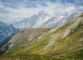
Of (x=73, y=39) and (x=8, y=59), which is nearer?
(x=8, y=59)

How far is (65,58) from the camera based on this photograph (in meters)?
112

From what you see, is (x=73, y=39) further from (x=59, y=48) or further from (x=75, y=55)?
(x=75, y=55)

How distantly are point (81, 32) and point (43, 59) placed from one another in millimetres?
87899

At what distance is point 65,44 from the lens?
184 meters

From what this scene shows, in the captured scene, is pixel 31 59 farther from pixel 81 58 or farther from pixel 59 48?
pixel 59 48

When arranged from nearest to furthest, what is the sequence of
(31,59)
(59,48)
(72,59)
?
(72,59)
(31,59)
(59,48)

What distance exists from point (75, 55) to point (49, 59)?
20.3 meters

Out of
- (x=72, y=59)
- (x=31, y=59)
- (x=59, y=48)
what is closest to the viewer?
(x=72, y=59)

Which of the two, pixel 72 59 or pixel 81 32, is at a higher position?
pixel 81 32

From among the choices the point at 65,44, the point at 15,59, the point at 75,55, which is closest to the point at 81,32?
the point at 65,44

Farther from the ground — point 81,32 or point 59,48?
point 81,32

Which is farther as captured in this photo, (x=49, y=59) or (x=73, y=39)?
(x=73, y=39)

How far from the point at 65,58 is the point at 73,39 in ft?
249

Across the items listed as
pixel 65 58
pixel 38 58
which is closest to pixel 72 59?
pixel 65 58
